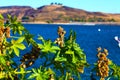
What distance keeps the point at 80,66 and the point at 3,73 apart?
→ 544mm

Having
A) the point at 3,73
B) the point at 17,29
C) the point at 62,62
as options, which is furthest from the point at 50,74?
the point at 17,29

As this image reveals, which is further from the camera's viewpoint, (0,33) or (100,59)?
(100,59)

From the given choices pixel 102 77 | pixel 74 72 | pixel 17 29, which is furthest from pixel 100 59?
pixel 17 29

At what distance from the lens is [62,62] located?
3.29m

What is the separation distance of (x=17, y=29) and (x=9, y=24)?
7 centimetres

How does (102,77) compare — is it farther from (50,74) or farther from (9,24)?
(9,24)

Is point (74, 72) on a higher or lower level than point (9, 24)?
lower

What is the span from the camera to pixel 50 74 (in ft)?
10.8

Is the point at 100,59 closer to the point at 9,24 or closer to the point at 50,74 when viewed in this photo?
the point at 50,74

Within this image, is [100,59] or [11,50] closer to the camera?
[11,50]

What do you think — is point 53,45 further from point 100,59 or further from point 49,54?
point 100,59

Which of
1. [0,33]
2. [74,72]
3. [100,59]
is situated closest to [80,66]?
[74,72]

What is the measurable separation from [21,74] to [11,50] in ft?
0.68

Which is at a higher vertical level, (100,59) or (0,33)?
(0,33)
